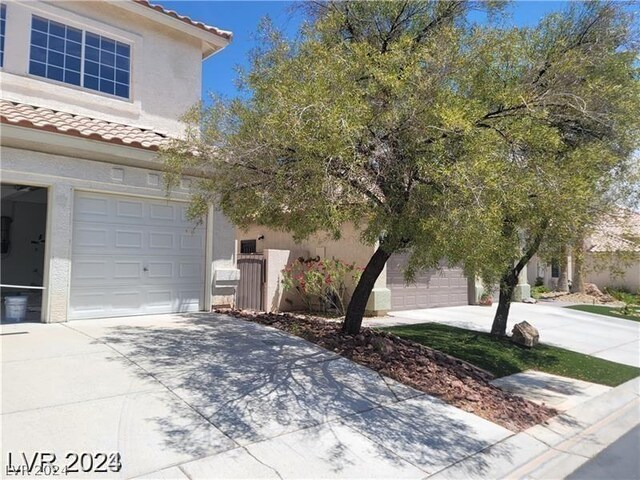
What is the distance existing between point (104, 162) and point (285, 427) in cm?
681

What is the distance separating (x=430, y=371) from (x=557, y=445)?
2105 millimetres

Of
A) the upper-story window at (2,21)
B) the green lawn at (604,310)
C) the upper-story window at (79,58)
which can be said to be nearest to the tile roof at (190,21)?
the upper-story window at (79,58)

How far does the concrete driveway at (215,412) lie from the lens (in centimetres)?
404

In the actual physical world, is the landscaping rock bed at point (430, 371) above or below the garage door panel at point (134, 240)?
below

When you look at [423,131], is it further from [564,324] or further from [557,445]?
[564,324]

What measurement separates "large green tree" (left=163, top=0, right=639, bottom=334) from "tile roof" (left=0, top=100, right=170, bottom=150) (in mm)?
1985

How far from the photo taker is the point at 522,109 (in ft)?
20.9

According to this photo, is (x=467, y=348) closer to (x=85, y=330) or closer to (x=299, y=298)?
(x=299, y=298)

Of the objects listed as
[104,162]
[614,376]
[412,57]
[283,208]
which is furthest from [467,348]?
[104,162]

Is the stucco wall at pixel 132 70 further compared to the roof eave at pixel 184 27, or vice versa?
the roof eave at pixel 184 27

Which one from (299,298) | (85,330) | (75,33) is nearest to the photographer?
(85,330)

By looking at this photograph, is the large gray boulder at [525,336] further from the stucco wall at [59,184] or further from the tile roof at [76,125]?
the stucco wall at [59,184]

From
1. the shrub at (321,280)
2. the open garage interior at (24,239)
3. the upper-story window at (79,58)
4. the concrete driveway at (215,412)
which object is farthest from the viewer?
the open garage interior at (24,239)

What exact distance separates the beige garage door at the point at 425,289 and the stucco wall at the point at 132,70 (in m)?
7.42
